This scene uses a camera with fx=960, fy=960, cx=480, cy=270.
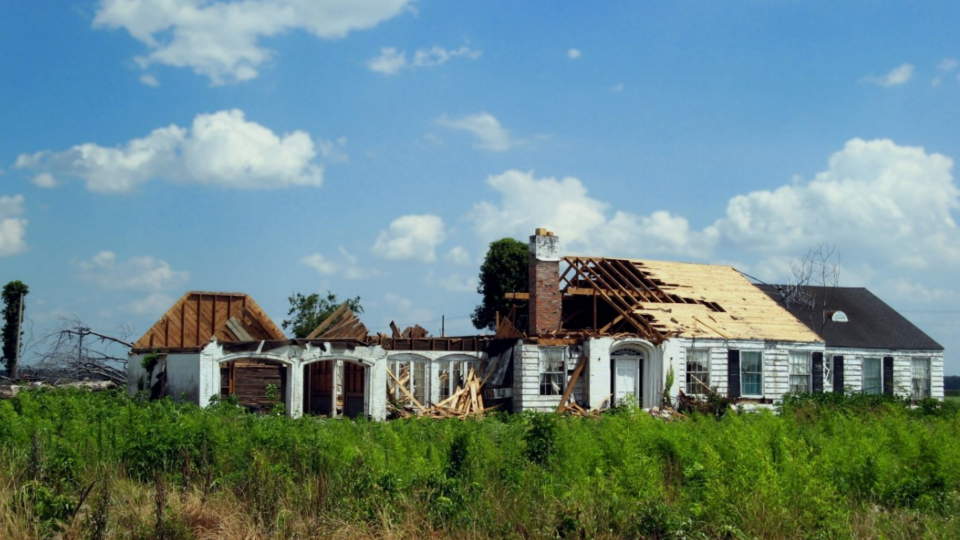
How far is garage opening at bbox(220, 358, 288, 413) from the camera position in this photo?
28500 mm

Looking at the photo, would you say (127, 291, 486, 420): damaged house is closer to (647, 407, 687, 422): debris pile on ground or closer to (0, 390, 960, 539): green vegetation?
(647, 407, 687, 422): debris pile on ground

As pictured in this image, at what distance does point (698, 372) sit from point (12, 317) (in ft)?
88.2

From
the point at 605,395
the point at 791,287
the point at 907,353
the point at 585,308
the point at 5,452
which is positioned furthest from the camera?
the point at 791,287

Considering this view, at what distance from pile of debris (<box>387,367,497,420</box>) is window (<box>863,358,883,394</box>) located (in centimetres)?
1501

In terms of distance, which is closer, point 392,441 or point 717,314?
point 392,441

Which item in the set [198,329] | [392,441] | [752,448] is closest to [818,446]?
[752,448]

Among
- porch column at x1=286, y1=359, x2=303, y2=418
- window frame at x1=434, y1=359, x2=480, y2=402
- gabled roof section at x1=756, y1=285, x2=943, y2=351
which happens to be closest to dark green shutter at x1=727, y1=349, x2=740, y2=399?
gabled roof section at x1=756, y1=285, x2=943, y2=351

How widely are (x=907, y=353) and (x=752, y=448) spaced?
2510cm

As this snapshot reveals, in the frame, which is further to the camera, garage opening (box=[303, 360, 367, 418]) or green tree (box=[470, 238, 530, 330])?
green tree (box=[470, 238, 530, 330])

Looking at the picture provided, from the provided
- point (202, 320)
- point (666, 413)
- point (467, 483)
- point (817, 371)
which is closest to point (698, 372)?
point (666, 413)

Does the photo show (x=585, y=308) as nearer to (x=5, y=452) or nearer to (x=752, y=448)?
(x=752, y=448)

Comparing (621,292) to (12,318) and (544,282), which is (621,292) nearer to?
(544,282)

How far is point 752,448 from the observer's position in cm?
1369

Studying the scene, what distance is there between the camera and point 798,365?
3291 cm
